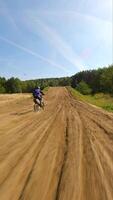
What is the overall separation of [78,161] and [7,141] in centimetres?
391

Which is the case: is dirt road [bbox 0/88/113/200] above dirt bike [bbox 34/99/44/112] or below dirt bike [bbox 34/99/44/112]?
above

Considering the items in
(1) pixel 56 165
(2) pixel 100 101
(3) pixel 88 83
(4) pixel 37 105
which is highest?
(1) pixel 56 165

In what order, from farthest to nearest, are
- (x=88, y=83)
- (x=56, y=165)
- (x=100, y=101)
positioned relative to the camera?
(x=88, y=83) → (x=100, y=101) → (x=56, y=165)

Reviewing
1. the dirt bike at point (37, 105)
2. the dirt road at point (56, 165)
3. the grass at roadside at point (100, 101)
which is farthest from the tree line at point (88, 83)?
the dirt road at point (56, 165)

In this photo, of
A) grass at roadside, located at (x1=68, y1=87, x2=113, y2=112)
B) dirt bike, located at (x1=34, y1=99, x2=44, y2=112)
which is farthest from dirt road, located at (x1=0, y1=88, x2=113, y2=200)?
grass at roadside, located at (x1=68, y1=87, x2=113, y2=112)

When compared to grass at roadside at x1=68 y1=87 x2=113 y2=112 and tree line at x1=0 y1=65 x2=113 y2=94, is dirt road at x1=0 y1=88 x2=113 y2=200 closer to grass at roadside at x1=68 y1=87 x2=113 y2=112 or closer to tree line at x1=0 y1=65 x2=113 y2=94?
grass at roadside at x1=68 y1=87 x2=113 y2=112

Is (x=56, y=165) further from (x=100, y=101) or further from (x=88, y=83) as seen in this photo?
(x=88, y=83)

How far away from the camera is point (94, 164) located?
8844 millimetres

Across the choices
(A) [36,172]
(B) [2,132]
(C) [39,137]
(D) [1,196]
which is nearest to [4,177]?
(A) [36,172]

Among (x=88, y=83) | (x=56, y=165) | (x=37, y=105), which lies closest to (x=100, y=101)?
(x=37, y=105)

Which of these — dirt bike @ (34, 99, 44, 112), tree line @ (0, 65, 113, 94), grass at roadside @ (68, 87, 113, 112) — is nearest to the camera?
dirt bike @ (34, 99, 44, 112)

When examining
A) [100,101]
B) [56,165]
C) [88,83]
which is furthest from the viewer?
[88,83]

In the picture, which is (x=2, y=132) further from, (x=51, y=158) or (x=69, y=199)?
(x=69, y=199)

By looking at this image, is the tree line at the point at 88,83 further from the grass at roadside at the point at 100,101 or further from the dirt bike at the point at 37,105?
the dirt bike at the point at 37,105
